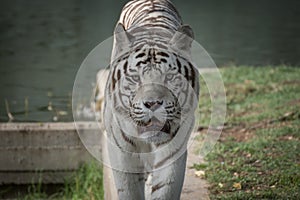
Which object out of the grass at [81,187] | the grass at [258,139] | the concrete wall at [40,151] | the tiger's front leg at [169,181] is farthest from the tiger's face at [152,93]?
the concrete wall at [40,151]

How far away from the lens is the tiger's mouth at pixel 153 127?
3810mm

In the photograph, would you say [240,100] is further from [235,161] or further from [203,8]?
[203,8]

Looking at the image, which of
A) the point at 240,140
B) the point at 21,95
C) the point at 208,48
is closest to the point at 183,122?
the point at 240,140

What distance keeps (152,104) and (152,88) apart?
0.08 m

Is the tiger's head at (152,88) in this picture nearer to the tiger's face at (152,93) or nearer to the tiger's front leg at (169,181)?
the tiger's face at (152,93)

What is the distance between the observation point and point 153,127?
384cm

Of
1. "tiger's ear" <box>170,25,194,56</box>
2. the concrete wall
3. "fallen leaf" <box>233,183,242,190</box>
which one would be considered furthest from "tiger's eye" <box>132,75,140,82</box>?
the concrete wall

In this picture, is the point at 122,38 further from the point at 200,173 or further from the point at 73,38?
the point at 73,38

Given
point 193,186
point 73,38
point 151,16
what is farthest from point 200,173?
point 73,38

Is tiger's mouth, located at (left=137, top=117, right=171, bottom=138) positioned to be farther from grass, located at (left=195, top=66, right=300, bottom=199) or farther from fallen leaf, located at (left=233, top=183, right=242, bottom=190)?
fallen leaf, located at (left=233, top=183, right=242, bottom=190)

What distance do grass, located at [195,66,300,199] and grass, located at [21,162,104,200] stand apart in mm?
1149

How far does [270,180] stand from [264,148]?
83cm

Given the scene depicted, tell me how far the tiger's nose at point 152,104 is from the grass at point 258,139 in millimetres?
1324

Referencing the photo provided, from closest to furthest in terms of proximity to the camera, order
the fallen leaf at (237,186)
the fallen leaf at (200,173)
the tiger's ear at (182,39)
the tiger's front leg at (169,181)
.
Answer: the tiger's ear at (182,39) → the tiger's front leg at (169,181) → the fallen leaf at (237,186) → the fallen leaf at (200,173)
